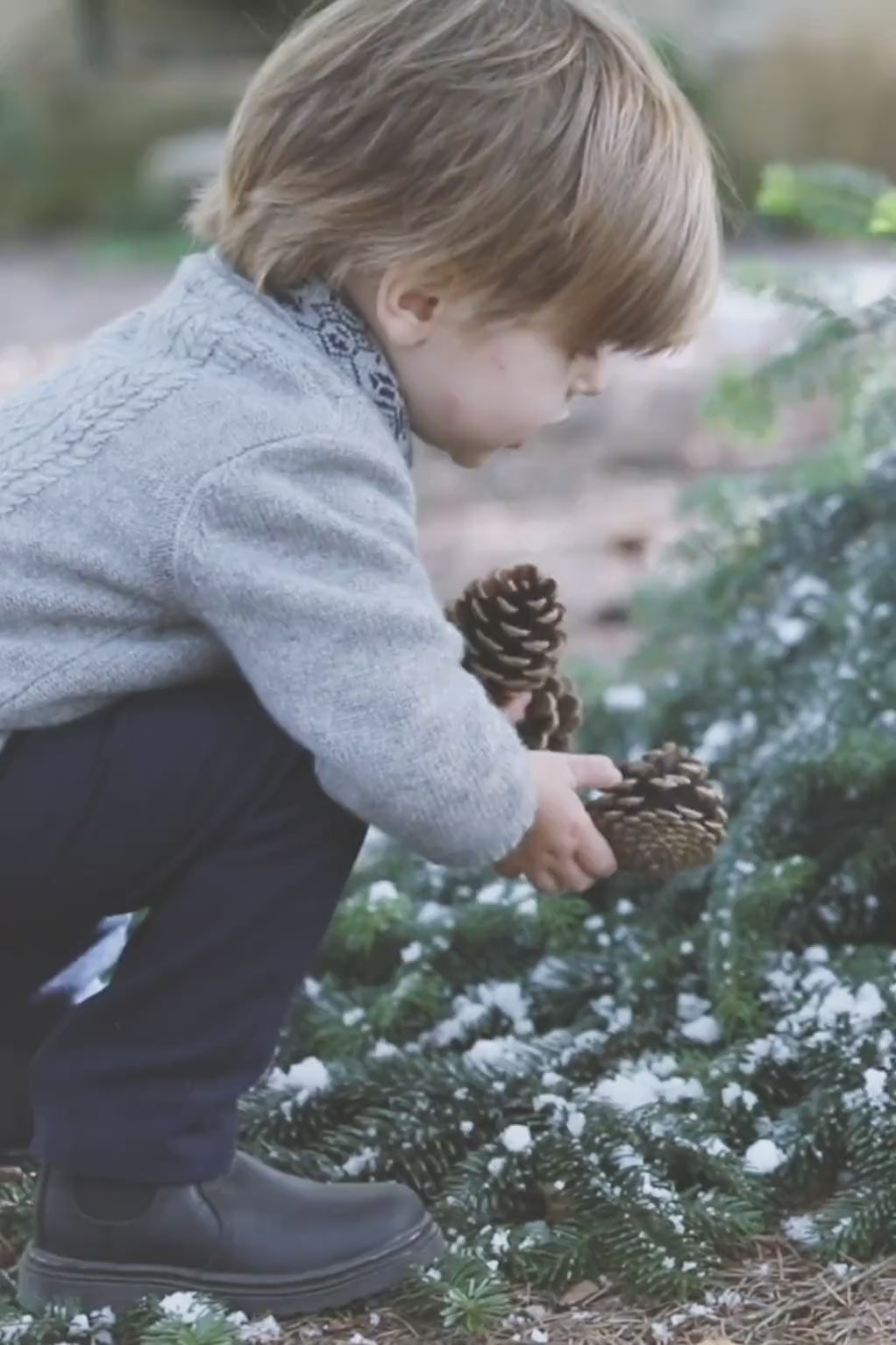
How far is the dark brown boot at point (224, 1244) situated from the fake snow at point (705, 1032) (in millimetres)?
370

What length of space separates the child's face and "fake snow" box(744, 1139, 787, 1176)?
651mm

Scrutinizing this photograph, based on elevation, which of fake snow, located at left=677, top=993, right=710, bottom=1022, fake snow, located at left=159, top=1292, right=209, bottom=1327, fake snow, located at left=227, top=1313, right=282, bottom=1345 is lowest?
fake snow, located at left=227, top=1313, right=282, bottom=1345

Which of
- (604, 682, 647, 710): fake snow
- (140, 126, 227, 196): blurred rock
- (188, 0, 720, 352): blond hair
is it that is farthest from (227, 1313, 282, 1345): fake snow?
(140, 126, 227, 196): blurred rock

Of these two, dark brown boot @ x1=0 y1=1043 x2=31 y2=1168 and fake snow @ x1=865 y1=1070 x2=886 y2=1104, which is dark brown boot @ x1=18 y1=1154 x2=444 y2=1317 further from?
fake snow @ x1=865 y1=1070 x2=886 y2=1104

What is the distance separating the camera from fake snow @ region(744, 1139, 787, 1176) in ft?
5.42

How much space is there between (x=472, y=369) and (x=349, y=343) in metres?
0.11

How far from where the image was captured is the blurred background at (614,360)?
176 inches

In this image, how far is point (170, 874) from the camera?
154 cm

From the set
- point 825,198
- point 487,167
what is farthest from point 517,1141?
point 825,198

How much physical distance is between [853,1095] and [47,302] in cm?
667

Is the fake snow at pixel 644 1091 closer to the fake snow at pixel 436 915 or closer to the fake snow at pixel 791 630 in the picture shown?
the fake snow at pixel 436 915

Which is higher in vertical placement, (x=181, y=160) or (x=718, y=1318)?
(x=718, y=1318)

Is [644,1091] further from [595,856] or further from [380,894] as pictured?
[380,894]

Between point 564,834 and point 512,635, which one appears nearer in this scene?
point 564,834
